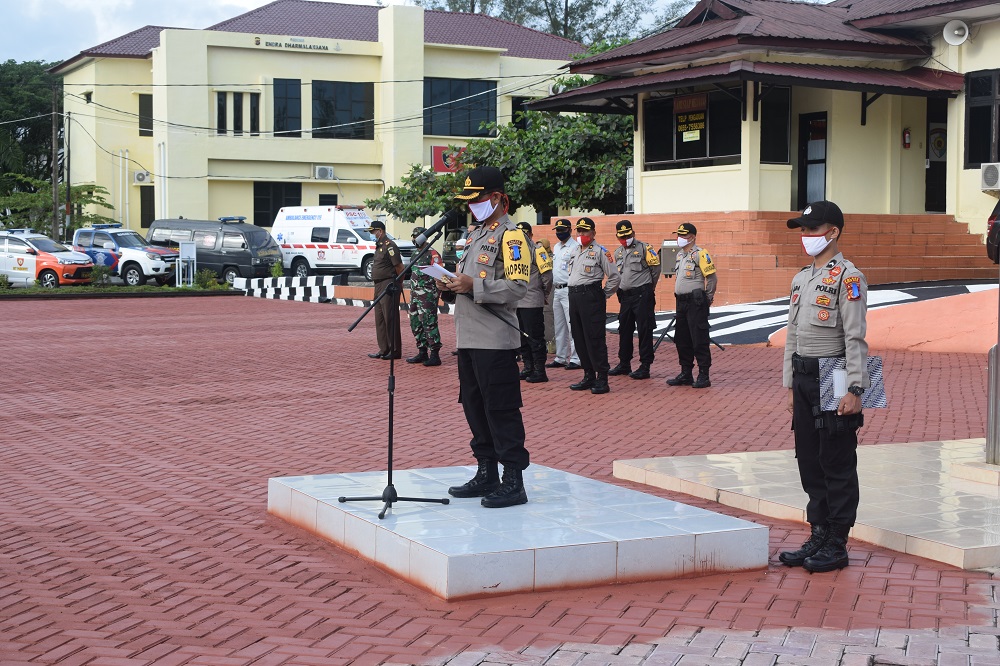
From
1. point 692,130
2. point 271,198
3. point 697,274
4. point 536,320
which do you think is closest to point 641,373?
point 536,320

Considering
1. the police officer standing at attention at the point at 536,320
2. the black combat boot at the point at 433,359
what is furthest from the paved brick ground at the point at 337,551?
the black combat boot at the point at 433,359

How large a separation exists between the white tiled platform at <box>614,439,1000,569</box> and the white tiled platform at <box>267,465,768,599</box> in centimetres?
84

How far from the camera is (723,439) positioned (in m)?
10.1

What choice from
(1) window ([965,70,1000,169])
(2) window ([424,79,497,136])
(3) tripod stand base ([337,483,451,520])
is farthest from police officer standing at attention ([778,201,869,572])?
(2) window ([424,79,497,136])

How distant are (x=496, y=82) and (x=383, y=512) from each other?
45.6m

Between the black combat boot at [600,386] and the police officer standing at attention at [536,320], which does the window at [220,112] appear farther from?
the black combat boot at [600,386]

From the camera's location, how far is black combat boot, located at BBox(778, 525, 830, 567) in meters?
6.13

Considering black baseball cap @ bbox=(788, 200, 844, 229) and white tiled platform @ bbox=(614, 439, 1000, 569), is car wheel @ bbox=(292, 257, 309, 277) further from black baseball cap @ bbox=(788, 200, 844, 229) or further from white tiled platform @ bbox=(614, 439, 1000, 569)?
black baseball cap @ bbox=(788, 200, 844, 229)

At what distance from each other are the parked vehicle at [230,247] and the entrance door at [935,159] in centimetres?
1878

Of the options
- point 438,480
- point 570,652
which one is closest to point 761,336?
point 438,480

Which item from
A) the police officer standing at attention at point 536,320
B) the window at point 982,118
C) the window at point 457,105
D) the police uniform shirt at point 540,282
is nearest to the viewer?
the police uniform shirt at point 540,282

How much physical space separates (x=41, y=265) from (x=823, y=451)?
97.5ft

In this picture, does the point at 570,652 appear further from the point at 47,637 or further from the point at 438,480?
the point at 438,480

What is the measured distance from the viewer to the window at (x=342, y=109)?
1900 inches
